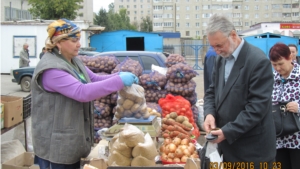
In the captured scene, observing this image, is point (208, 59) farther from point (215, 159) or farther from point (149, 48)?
point (149, 48)

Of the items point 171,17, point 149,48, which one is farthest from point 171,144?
point 171,17

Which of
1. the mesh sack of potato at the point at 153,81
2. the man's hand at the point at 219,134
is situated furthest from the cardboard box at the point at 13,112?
the man's hand at the point at 219,134

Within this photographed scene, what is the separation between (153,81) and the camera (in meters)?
6.33

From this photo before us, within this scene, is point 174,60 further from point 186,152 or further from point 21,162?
point 186,152

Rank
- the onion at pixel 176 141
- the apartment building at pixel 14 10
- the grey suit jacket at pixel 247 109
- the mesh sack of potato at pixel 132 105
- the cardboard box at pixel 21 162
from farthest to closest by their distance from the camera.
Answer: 1. the apartment building at pixel 14 10
2. the cardboard box at pixel 21 162
3. the onion at pixel 176 141
4. the mesh sack of potato at pixel 132 105
5. the grey suit jacket at pixel 247 109

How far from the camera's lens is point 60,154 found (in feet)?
8.82

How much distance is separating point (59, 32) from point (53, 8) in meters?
26.0

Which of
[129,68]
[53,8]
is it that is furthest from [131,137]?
[53,8]

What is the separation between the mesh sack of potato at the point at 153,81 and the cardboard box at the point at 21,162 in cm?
247

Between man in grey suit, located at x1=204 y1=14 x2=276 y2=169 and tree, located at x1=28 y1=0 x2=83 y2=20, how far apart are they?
2583cm

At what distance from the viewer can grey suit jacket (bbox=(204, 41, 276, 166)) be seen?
2.48m

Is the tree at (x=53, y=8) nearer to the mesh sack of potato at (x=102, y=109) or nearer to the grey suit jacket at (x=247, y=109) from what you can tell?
the mesh sack of potato at (x=102, y=109)

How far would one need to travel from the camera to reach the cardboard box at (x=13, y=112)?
4086 millimetres

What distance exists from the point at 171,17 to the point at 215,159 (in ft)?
308
